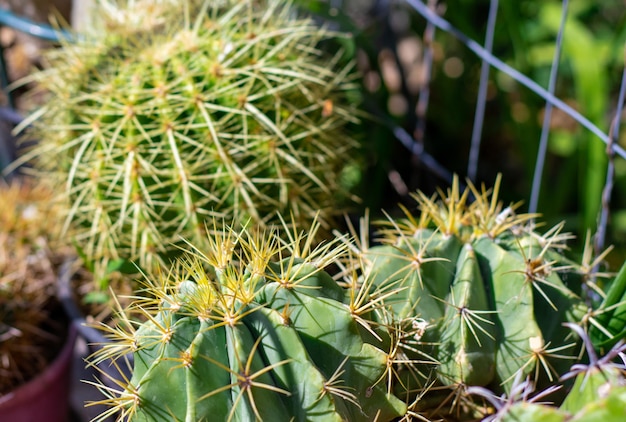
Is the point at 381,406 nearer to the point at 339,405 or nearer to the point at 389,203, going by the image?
the point at 339,405

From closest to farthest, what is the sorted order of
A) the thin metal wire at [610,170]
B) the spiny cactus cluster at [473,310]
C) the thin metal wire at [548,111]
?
the spiny cactus cluster at [473,310] < the thin metal wire at [610,170] < the thin metal wire at [548,111]

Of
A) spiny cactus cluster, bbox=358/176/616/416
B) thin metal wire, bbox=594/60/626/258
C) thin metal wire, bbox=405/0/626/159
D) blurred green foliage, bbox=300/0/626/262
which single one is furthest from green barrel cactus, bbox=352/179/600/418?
blurred green foliage, bbox=300/0/626/262

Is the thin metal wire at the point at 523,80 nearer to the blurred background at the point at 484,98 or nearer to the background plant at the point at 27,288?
the blurred background at the point at 484,98

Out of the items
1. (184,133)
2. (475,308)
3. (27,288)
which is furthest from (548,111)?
(27,288)

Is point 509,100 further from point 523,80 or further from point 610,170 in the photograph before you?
point 610,170

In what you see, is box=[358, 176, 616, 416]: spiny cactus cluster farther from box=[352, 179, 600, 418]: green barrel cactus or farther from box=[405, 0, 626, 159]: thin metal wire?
box=[405, 0, 626, 159]: thin metal wire

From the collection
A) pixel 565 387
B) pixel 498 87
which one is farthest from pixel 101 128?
pixel 498 87

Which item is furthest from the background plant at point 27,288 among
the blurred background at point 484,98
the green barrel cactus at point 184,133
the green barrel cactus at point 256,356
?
the green barrel cactus at point 256,356
